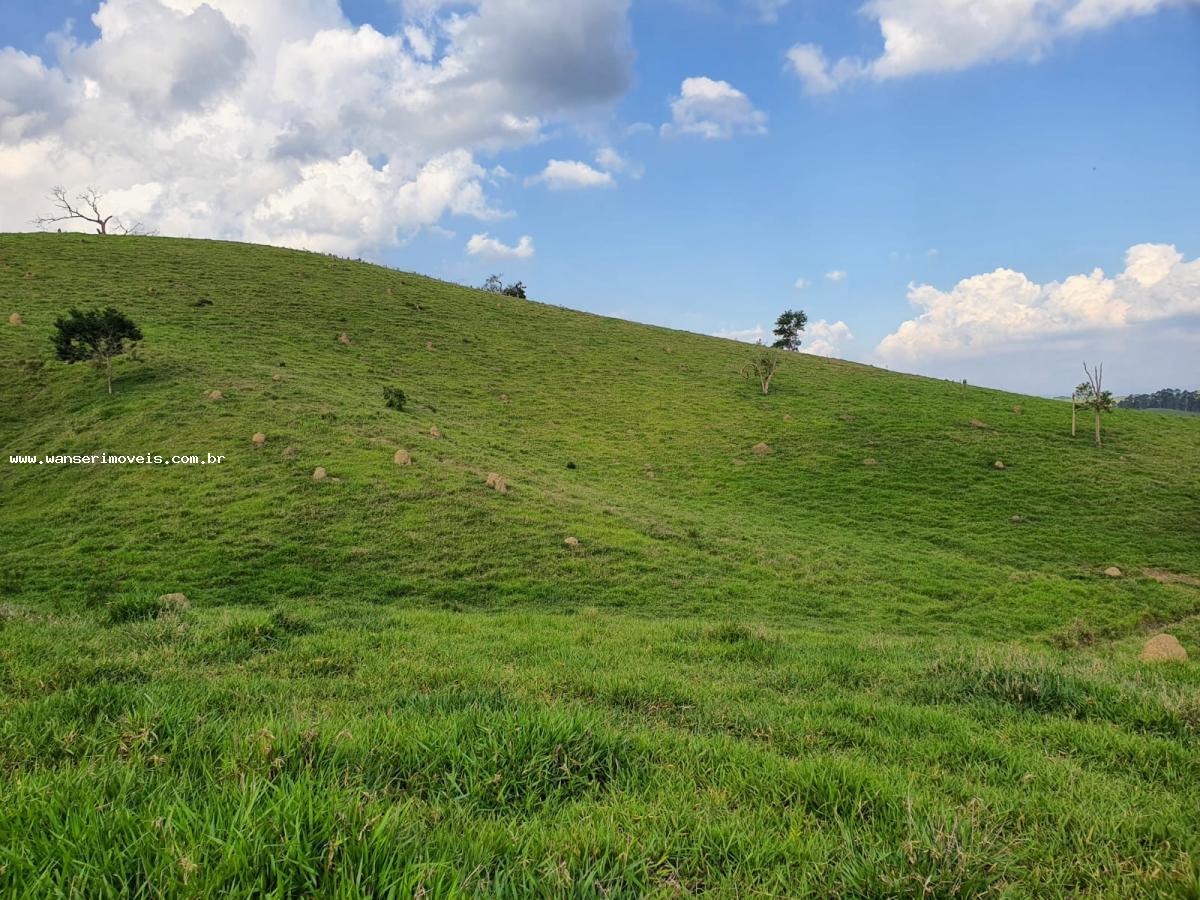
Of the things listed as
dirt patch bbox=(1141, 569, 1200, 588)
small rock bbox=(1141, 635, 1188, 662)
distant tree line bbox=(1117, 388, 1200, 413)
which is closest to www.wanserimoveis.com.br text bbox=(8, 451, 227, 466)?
small rock bbox=(1141, 635, 1188, 662)

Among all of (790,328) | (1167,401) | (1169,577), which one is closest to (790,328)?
(790,328)

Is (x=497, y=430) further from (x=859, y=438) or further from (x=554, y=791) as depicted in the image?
(x=554, y=791)

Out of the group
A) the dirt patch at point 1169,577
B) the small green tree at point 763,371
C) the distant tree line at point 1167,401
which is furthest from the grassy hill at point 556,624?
the distant tree line at point 1167,401

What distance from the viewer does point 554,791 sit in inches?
128

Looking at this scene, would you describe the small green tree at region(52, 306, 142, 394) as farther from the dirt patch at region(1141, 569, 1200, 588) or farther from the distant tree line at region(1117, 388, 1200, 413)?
the distant tree line at region(1117, 388, 1200, 413)

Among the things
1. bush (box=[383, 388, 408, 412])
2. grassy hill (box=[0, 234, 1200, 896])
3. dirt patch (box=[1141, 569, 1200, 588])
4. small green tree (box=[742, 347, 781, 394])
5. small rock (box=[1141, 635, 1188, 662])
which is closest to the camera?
grassy hill (box=[0, 234, 1200, 896])

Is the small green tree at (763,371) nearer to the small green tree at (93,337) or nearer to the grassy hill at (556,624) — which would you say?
the grassy hill at (556,624)

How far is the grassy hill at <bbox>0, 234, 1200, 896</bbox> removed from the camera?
2.57 meters

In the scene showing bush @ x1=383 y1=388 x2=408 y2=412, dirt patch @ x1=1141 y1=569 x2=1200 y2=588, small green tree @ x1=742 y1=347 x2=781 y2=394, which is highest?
small green tree @ x1=742 y1=347 x2=781 y2=394

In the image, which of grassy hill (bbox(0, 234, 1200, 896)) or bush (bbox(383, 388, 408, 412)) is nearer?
grassy hill (bbox(0, 234, 1200, 896))

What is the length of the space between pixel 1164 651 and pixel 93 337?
3914cm

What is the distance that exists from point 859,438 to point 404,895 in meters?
38.0

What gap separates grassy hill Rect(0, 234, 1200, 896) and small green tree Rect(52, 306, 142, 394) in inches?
49.2

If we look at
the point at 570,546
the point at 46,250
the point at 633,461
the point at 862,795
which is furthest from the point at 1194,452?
the point at 46,250
